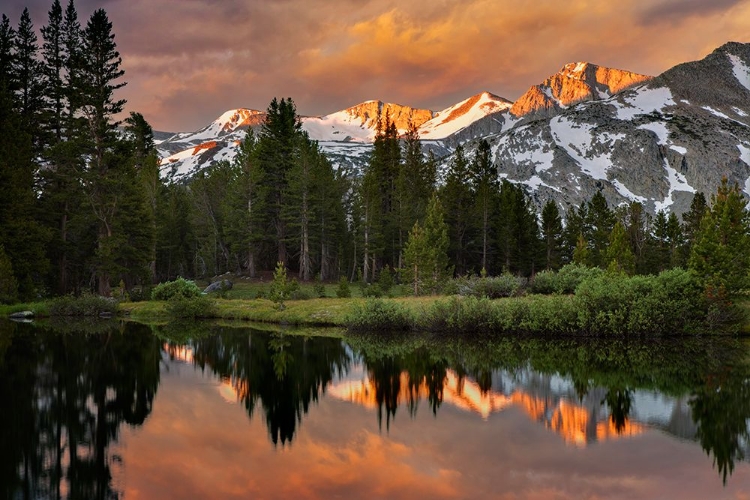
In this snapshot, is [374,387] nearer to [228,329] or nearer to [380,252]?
[228,329]

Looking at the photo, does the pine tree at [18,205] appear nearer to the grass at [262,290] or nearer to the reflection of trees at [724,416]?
the grass at [262,290]

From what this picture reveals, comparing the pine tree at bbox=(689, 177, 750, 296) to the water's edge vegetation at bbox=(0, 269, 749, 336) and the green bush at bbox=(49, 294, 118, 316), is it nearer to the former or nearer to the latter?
the water's edge vegetation at bbox=(0, 269, 749, 336)


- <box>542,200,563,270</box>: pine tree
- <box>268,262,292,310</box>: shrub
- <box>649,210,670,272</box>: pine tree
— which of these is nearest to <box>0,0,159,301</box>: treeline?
<box>268,262,292,310</box>: shrub

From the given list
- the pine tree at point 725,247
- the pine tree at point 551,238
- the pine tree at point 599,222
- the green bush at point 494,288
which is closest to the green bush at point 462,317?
the green bush at point 494,288

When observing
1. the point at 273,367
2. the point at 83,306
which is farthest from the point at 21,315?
A: the point at 273,367

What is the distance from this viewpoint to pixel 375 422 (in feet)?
55.0

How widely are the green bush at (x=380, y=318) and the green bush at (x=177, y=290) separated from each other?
53.7 feet

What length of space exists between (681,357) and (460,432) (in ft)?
51.9

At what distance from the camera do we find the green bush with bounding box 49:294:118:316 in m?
45.2

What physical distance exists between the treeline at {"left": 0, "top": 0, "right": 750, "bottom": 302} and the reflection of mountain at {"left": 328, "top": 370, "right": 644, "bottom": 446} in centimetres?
1861

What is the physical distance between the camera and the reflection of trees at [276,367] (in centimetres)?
1809

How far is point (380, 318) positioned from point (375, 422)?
19391mm

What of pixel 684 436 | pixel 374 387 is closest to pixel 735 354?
pixel 684 436

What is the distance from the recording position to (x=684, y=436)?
1509 centimetres
